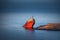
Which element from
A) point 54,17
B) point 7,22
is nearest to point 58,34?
point 54,17

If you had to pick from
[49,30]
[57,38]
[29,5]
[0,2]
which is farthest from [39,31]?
[0,2]

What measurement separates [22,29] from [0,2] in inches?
20.1

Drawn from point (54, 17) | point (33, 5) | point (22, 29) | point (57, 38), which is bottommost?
point (57, 38)

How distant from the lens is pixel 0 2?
213 centimetres

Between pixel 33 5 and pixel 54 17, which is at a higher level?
pixel 33 5

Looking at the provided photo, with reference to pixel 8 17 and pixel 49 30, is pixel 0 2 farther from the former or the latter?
pixel 49 30

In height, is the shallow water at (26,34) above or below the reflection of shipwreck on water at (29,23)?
below

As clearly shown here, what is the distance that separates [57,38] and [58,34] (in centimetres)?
6

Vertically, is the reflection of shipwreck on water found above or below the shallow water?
above

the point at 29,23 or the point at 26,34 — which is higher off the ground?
the point at 29,23

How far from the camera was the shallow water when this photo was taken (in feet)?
6.66

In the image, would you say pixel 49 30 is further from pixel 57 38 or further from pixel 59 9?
pixel 59 9

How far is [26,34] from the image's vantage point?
2.06 m

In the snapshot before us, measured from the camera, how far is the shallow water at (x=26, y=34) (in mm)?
2029
